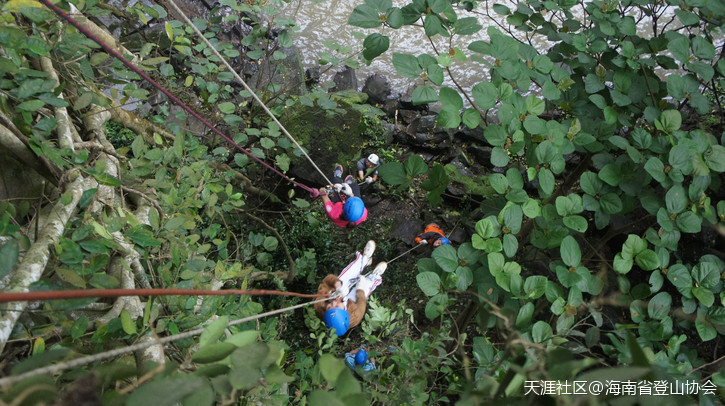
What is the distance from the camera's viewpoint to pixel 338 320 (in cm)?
290

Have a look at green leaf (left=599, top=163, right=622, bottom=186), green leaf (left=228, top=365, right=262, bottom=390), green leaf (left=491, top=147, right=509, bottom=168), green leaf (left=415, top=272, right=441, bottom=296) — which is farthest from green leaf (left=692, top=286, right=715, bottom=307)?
green leaf (left=228, top=365, right=262, bottom=390)

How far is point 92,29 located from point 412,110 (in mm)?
4415

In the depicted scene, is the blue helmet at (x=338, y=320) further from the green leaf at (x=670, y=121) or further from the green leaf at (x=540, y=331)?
the green leaf at (x=670, y=121)

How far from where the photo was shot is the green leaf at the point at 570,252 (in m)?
1.61

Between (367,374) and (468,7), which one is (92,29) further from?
(367,374)

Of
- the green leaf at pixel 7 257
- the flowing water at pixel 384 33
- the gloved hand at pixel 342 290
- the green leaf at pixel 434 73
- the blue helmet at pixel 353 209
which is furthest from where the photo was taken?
the flowing water at pixel 384 33

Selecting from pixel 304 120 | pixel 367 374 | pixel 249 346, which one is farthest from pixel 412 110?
pixel 249 346

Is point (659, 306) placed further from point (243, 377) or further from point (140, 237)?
point (140, 237)

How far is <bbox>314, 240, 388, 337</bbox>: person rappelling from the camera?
116 inches

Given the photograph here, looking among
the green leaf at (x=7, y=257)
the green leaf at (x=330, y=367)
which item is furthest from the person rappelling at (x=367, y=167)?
the green leaf at (x=330, y=367)

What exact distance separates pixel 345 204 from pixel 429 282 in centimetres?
209

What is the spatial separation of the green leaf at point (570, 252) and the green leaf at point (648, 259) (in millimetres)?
264

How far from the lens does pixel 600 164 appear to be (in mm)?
1853

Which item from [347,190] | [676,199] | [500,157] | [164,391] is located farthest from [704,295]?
[347,190]
